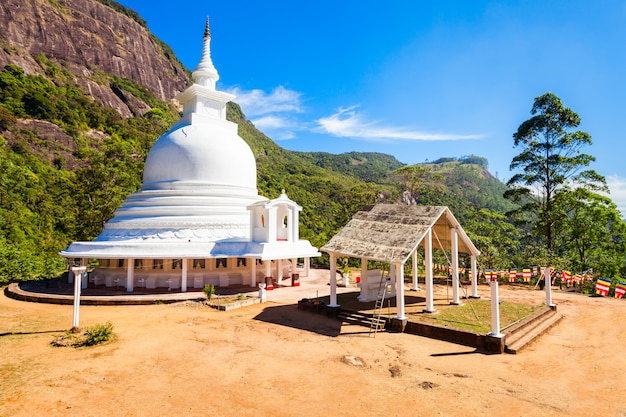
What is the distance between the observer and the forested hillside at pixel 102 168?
28844 millimetres

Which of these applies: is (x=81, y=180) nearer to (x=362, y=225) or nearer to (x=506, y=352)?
(x=362, y=225)

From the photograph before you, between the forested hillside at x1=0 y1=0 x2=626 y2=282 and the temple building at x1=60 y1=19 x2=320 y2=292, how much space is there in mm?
8338

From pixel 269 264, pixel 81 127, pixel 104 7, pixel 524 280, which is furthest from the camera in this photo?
pixel 104 7

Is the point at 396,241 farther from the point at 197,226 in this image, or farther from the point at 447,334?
the point at 197,226

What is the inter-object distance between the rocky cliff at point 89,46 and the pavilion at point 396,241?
83.2 metres

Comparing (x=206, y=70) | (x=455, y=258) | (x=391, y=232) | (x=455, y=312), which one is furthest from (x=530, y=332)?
(x=206, y=70)

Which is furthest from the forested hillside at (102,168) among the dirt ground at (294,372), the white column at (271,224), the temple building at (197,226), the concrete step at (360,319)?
the concrete step at (360,319)

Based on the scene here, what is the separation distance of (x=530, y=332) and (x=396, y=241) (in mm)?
5415

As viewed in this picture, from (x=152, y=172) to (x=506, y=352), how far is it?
23.1 meters

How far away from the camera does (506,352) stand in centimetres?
1050

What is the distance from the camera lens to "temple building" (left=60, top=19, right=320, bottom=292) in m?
20.1

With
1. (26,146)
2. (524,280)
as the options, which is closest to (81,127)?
(26,146)

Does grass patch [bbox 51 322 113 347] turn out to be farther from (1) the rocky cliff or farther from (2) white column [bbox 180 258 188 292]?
(1) the rocky cliff

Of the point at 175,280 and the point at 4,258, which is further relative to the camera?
the point at 4,258
